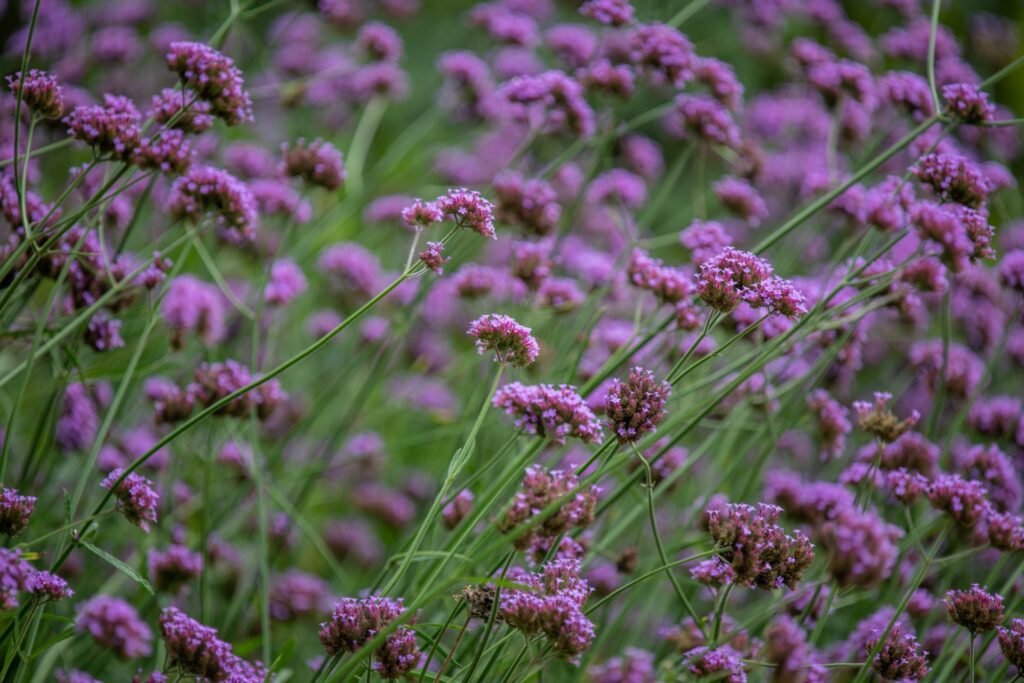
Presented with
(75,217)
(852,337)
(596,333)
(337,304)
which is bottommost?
(337,304)

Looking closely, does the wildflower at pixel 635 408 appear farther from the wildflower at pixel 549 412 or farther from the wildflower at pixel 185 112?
the wildflower at pixel 185 112

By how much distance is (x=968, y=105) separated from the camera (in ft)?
5.54

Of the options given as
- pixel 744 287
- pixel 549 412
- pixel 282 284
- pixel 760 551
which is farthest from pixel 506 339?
pixel 282 284

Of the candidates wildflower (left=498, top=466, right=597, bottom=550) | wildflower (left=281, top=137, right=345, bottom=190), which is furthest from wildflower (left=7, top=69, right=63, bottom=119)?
wildflower (left=498, top=466, right=597, bottom=550)

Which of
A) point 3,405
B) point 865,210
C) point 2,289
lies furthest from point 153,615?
point 865,210

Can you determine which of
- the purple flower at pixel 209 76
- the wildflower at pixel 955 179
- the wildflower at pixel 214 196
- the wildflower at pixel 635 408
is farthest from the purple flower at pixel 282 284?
the wildflower at pixel 955 179

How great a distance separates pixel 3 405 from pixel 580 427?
1.52 meters

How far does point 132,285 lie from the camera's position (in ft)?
5.36

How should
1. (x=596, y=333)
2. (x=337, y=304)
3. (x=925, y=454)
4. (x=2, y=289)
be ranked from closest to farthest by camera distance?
(x=2, y=289)
(x=925, y=454)
(x=596, y=333)
(x=337, y=304)

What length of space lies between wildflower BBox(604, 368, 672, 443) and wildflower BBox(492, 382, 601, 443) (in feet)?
0.11

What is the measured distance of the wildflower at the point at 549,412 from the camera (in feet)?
3.97

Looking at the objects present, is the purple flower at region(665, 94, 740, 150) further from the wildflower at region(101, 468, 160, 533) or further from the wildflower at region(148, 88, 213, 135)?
the wildflower at region(101, 468, 160, 533)

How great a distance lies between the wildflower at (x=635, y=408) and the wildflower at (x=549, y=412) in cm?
3

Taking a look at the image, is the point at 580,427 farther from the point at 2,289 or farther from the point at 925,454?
the point at 2,289
